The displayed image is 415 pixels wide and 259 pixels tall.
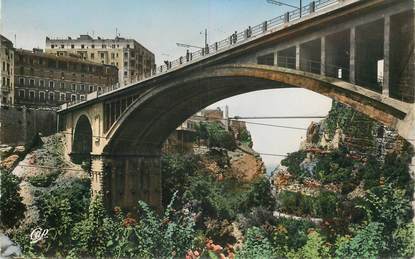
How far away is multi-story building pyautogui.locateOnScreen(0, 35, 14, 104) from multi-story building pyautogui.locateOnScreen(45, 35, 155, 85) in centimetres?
2376

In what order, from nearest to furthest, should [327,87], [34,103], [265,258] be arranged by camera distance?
1. [265,258]
2. [327,87]
3. [34,103]

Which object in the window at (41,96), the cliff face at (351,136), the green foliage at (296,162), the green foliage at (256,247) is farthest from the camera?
the window at (41,96)

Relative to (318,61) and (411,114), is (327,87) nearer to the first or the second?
(318,61)

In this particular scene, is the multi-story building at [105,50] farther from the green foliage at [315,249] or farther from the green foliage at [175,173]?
the green foliage at [315,249]

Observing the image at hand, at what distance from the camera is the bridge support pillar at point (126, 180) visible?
44.2 m

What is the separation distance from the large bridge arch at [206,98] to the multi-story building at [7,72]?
777 inches

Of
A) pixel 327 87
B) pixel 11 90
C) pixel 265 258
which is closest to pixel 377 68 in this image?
pixel 327 87

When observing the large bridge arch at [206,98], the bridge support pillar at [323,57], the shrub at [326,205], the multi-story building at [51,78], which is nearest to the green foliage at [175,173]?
the large bridge arch at [206,98]

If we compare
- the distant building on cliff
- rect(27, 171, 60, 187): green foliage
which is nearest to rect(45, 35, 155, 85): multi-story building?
the distant building on cliff

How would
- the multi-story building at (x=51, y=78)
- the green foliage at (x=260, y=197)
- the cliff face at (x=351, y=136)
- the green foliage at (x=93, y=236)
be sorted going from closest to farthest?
1. the green foliage at (x=93, y=236)
2. the cliff face at (x=351, y=136)
3. the green foliage at (x=260, y=197)
4. the multi-story building at (x=51, y=78)

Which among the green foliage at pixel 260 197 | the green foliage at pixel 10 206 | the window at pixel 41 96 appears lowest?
the green foliage at pixel 260 197

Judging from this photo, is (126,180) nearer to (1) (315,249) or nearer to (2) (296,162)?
(2) (296,162)

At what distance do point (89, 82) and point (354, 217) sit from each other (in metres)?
41.5

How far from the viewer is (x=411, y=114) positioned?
57.6 feet
